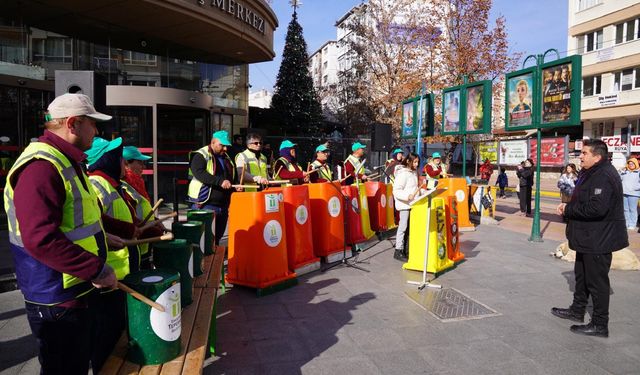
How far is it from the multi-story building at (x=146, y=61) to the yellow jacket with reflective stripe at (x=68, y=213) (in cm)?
671

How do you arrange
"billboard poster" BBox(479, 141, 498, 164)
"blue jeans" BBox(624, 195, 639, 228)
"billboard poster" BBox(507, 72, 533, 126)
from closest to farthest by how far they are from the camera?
1. "billboard poster" BBox(507, 72, 533, 126)
2. "blue jeans" BBox(624, 195, 639, 228)
3. "billboard poster" BBox(479, 141, 498, 164)

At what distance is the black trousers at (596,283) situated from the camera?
4422mm

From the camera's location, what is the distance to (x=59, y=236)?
6.90 ft

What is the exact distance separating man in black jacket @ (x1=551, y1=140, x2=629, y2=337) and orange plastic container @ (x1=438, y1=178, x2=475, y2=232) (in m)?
6.29

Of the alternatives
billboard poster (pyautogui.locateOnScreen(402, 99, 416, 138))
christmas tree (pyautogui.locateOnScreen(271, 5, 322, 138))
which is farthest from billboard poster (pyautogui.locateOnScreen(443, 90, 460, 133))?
christmas tree (pyautogui.locateOnScreen(271, 5, 322, 138))

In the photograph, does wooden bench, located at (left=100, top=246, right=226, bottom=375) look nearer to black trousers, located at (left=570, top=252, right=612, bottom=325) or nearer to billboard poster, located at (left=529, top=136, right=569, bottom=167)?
black trousers, located at (left=570, top=252, right=612, bottom=325)

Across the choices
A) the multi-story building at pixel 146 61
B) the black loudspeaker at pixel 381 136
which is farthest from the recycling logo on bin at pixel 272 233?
the black loudspeaker at pixel 381 136

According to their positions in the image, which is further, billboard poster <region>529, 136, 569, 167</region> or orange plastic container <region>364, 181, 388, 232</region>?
billboard poster <region>529, 136, 569, 167</region>

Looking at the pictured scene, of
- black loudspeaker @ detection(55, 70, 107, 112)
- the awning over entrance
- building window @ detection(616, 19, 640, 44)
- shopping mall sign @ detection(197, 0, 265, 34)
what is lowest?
black loudspeaker @ detection(55, 70, 107, 112)

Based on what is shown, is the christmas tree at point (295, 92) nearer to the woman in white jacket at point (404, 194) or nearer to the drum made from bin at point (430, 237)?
the woman in white jacket at point (404, 194)

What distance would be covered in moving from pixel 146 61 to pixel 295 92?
548 inches

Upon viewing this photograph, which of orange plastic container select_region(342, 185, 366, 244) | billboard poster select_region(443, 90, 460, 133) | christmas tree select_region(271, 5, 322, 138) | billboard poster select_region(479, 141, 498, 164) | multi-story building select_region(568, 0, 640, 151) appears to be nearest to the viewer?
orange plastic container select_region(342, 185, 366, 244)

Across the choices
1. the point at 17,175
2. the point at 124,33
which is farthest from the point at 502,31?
the point at 17,175

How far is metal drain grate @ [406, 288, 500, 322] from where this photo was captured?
4883 mm
